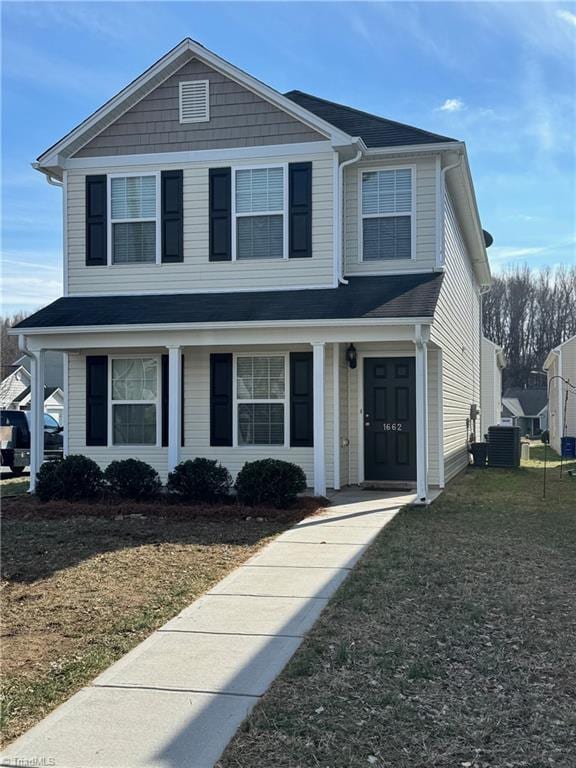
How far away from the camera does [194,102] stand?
39.8ft

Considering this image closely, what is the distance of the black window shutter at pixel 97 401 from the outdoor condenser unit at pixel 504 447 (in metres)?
9.52

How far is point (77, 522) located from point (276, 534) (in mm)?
2726

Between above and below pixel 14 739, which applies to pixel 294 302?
above

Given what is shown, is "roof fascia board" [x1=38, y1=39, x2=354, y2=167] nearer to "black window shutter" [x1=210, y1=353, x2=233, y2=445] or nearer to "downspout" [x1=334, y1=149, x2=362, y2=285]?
"downspout" [x1=334, y1=149, x2=362, y2=285]

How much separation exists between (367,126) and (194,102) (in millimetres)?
2952

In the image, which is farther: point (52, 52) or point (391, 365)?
point (391, 365)

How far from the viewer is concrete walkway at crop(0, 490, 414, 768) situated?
335 centimetres

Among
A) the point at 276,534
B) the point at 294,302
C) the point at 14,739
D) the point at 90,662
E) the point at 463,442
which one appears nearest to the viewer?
the point at 14,739

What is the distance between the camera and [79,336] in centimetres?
1148

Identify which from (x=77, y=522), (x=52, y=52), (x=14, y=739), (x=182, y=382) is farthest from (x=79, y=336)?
(x=14, y=739)

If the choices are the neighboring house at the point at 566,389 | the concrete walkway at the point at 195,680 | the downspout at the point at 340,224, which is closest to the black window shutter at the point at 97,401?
the downspout at the point at 340,224

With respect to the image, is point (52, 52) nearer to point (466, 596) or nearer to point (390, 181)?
point (390, 181)

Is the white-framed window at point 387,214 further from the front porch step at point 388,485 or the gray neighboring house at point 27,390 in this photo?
the gray neighboring house at point 27,390

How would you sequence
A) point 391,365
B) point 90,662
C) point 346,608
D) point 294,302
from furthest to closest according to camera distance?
point 391,365
point 294,302
point 346,608
point 90,662
